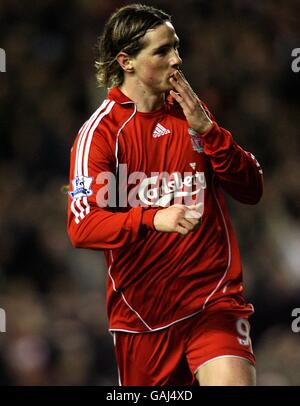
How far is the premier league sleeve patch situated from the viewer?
482cm

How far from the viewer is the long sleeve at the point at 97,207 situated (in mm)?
4656

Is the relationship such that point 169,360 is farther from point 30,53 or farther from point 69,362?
point 30,53

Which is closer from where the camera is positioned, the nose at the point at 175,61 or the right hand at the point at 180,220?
the right hand at the point at 180,220

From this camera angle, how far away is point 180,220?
442 centimetres

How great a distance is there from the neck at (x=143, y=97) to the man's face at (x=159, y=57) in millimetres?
61

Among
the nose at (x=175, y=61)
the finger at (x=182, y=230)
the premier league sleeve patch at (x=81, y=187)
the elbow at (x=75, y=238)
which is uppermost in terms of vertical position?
the nose at (x=175, y=61)

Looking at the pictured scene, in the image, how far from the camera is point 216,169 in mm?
4895

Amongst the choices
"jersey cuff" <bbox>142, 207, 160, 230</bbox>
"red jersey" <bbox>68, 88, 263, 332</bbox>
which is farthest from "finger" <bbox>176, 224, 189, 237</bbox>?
"red jersey" <bbox>68, 88, 263, 332</bbox>

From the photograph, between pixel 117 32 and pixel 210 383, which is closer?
pixel 210 383

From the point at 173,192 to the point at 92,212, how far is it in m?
0.47

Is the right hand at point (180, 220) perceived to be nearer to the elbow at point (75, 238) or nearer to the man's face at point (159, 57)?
the elbow at point (75, 238)

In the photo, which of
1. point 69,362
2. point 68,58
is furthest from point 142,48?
point 68,58

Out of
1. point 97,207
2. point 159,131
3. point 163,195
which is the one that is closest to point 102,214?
point 97,207

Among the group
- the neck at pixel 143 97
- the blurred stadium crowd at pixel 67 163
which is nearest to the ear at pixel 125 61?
the neck at pixel 143 97
